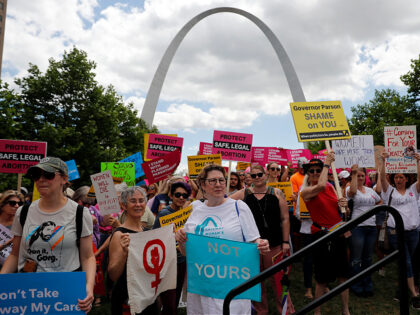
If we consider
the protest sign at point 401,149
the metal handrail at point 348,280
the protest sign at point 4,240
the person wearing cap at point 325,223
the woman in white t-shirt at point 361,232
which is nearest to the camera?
the metal handrail at point 348,280

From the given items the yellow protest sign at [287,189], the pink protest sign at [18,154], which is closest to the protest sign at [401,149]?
the yellow protest sign at [287,189]

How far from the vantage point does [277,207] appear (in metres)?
4.48

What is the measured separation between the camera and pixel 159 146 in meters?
9.03

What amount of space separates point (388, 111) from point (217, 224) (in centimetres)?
3019

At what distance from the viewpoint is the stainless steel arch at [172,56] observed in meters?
40.0

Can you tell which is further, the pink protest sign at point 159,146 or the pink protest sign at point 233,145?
the pink protest sign at point 159,146

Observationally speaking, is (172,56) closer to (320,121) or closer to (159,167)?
(159,167)

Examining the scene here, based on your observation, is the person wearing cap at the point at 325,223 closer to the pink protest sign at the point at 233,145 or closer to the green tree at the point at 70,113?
the pink protest sign at the point at 233,145

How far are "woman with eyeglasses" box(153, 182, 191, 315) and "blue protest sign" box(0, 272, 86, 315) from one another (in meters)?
1.48

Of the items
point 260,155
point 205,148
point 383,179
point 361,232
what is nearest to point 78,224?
point 361,232

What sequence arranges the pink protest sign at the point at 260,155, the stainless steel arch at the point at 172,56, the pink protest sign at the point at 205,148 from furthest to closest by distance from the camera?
the stainless steel arch at the point at 172,56, the pink protest sign at the point at 260,155, the pink protest sign at the point at 205,148

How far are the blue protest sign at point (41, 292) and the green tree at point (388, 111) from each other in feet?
89.8

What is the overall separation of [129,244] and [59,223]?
2.36 ft

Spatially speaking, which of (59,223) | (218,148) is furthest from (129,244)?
(218,148)
